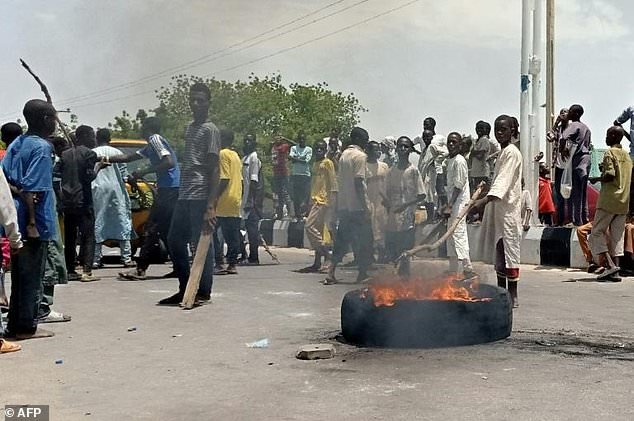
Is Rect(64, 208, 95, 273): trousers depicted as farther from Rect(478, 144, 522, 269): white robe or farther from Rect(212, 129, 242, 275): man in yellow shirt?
Rect(478, 144, 522, 269): white robe

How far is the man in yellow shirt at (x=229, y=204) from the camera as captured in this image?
10.7 m

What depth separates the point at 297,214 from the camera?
17000mm

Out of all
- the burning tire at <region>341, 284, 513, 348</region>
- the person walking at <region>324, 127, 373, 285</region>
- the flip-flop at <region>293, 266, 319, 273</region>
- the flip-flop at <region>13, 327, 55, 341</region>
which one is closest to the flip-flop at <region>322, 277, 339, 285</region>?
the person walking at <region>324, 127, 373, 285</region>

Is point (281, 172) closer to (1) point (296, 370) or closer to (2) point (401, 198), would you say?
(2) point (401, 198)

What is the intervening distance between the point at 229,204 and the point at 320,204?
1.25m

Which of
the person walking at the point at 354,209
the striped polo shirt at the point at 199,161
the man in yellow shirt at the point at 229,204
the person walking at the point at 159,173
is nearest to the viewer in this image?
the striped polo shirt at the point at 199,161

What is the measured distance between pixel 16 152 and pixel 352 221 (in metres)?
4.49

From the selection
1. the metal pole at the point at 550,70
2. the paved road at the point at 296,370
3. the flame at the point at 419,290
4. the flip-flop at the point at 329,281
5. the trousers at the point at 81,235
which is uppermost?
the metal pole at the point at 550,70

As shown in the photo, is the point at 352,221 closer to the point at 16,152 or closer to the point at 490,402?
the point at 16,152

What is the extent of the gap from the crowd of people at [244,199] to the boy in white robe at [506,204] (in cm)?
1

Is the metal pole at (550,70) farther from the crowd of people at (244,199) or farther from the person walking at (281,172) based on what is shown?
the person walking at (281,172)

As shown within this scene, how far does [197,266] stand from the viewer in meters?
8.04

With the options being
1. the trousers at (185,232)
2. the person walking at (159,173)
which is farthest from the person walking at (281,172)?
the trousers at (185,232)

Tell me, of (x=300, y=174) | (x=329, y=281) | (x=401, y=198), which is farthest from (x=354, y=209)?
(x=300, y=174)
